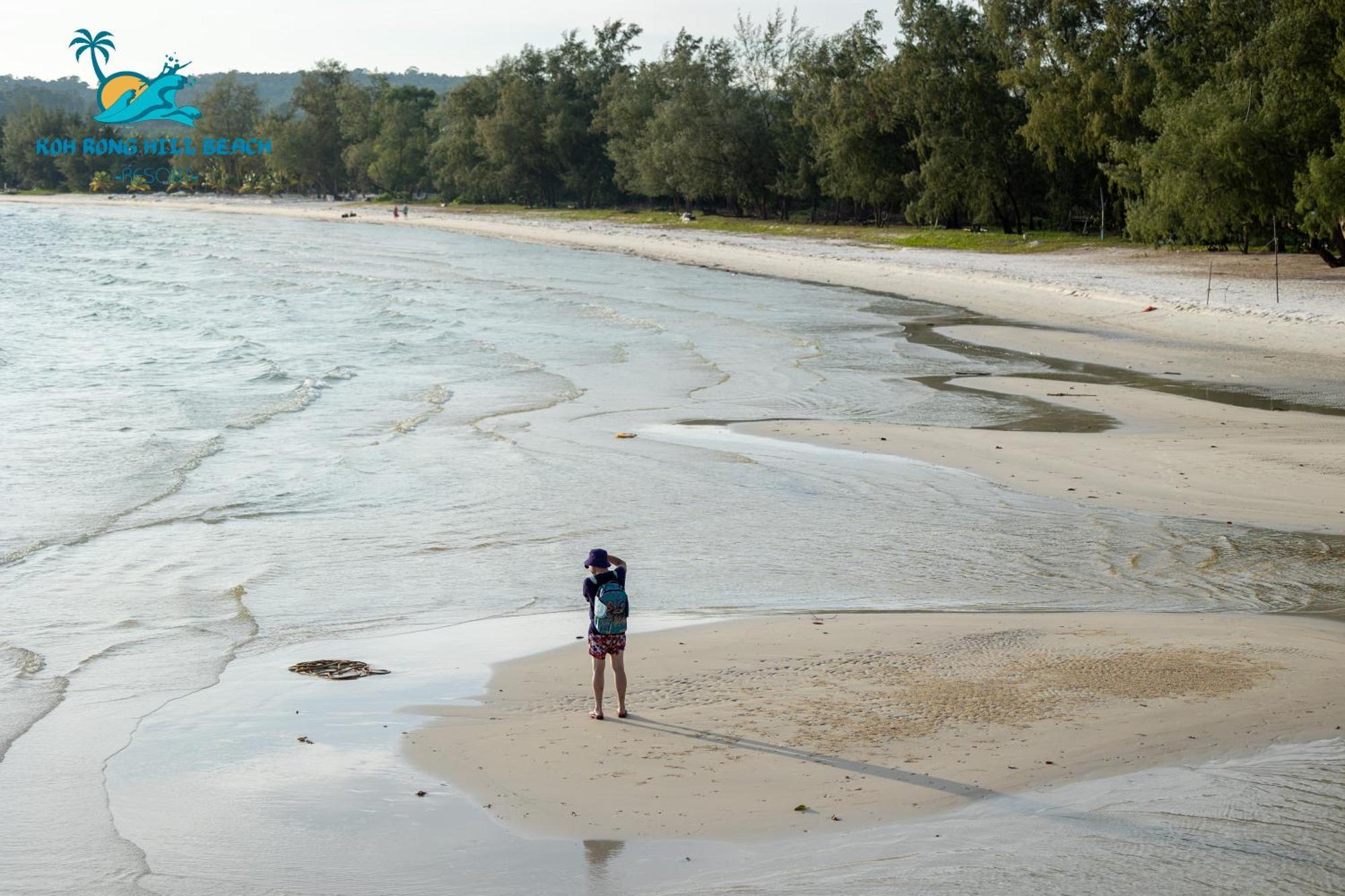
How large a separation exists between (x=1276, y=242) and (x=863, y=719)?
32.3 meters

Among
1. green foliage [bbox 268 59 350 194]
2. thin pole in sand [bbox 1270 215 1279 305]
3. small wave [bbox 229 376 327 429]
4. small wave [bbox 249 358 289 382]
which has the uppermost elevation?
green foliage [bbox 268 59 350 194]

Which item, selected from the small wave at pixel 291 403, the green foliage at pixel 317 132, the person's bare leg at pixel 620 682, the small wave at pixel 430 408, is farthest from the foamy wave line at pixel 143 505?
the green foliage at pixel 317 132

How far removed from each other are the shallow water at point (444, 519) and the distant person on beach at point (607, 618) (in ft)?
9.13

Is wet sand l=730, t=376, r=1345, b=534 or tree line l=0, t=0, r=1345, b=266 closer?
wet sand l=730, t=376, r=1345, b=534

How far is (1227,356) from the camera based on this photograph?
25.8 meters

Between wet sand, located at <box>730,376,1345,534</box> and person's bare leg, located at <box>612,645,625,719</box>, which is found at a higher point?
wet sand, located at <box>730,376,1345,534</box>

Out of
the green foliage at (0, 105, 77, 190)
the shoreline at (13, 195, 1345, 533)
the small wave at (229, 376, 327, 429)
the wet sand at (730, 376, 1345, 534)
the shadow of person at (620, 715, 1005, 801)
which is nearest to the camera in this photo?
the shadow of person at (620, 715, 1005, 801)

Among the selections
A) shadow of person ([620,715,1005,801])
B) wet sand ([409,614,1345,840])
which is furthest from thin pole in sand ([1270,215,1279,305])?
shadow of person ([620,715,1005,801])

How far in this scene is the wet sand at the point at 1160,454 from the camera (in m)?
13.7

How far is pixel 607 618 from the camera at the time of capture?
26.3 feet

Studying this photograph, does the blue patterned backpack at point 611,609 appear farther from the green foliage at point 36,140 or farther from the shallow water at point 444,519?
the green foliage at point 36,140

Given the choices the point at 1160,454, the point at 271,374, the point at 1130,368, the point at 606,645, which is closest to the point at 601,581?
the point at 606,645

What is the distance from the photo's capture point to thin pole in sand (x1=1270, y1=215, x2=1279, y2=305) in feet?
105

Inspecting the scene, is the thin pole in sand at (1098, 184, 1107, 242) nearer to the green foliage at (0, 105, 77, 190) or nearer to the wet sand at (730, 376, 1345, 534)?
the wet sand at (730, 376, 1345, 534)
